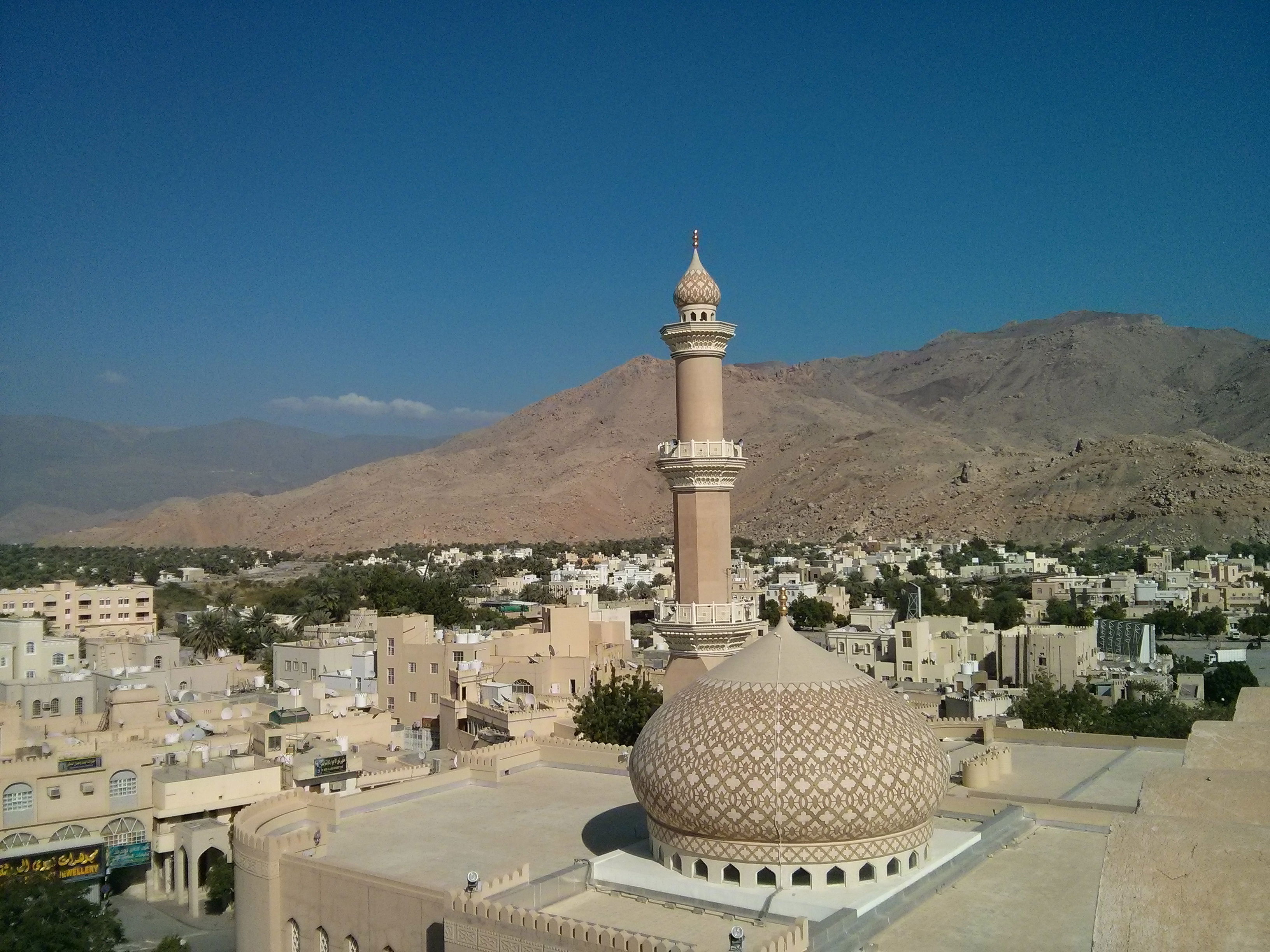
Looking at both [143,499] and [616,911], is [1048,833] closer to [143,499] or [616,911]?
[616,911]

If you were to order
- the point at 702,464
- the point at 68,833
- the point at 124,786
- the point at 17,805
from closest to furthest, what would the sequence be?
the point at 17,805 → the point at 68,833 → the point at 124,786 → the point at 702,464

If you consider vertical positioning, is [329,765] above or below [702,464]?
below

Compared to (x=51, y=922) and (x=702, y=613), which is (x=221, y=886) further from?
(x=702, y=613)

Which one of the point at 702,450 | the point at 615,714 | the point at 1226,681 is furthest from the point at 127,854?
the point at 1226,681

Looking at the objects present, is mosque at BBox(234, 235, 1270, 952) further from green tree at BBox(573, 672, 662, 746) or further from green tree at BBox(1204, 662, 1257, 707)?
green tree at BBox(1204, 662, 1257, 707)

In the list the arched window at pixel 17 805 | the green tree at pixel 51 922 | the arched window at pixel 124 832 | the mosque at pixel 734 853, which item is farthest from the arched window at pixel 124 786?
the mosque at pixel 734 853

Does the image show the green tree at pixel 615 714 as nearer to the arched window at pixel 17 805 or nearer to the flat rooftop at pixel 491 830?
the flat rooftop at pixel 491 830
